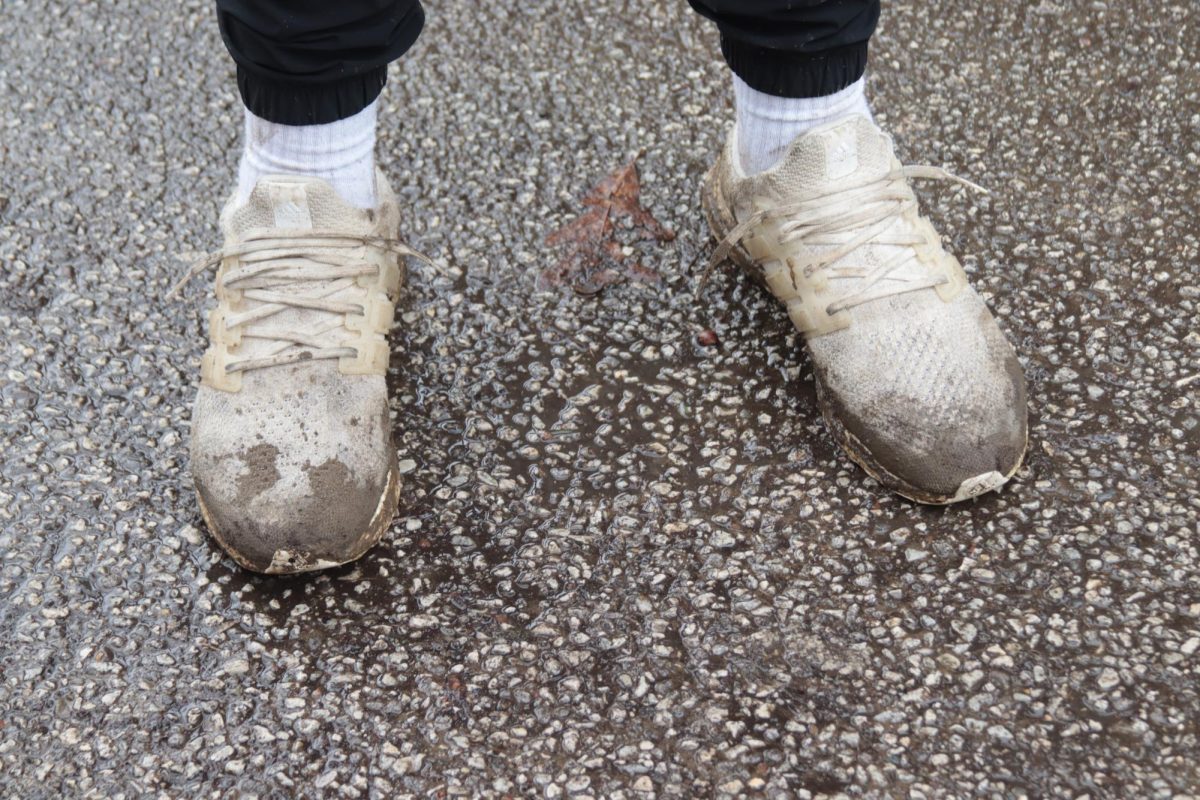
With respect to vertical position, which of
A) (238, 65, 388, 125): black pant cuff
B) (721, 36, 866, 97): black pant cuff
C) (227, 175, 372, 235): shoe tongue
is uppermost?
(721, 36, 866, 97): black pant cuff

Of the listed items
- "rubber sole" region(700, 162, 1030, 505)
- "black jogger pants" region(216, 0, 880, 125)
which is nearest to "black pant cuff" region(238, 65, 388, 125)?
"black jogger pants" region(216, 0, 880, 125)

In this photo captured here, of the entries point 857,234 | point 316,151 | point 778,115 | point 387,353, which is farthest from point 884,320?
point 316,151

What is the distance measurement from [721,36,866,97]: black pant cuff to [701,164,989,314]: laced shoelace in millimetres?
121

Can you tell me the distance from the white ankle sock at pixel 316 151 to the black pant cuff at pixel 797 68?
1.44 feet

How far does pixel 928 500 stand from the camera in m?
1.42

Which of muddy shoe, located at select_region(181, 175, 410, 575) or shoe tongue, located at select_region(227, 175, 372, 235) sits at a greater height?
shoe tongue, located at select_region(227, 175, 372, 235)

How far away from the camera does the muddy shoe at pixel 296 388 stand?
1.35 m

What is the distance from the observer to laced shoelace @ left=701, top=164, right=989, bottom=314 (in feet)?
4.80

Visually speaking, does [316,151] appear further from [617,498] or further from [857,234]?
[857,234]

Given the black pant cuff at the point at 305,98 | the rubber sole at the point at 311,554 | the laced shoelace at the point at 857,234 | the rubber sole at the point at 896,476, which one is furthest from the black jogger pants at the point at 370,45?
the rubber sole at the point at 311,554

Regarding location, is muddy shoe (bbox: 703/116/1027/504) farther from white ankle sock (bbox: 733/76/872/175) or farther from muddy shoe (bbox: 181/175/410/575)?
muddy shoe (bbox: 181/175/410/575)

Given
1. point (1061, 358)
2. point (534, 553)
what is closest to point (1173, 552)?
point (1061, 358)

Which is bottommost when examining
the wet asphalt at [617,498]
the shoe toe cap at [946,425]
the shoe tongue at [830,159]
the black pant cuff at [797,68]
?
the wet asphalt at [617,498]

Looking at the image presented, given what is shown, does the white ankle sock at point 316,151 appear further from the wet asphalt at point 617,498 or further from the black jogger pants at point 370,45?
the wet asphalt at point 617,498
